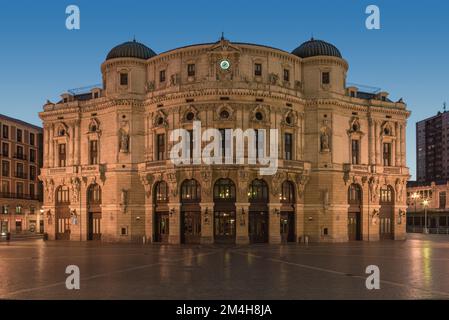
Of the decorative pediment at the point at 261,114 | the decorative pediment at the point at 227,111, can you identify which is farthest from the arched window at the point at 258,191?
the decorative pediment at the point at 227,111

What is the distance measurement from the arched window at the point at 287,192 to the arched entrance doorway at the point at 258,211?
2.97 meters

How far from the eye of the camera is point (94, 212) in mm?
70125

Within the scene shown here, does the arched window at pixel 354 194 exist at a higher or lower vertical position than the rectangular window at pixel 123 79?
lower

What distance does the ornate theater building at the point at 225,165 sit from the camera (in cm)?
6109

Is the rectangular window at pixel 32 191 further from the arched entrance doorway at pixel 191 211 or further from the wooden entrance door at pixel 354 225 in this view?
the wooden entrance door at pixel 354 225

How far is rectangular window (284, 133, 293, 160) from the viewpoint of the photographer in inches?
2527

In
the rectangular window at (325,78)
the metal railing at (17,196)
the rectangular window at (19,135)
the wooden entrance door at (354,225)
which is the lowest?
the wooden entrance door at (354,225)

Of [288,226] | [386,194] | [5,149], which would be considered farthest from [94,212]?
[386,194]

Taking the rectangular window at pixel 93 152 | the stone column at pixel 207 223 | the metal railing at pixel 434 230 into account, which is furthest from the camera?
the metal railing at pixel 434 230

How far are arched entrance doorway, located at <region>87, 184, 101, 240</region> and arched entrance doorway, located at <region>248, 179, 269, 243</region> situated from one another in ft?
73.0

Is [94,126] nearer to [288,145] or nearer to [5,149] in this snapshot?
[288,145]

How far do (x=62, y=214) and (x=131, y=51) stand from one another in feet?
85.1

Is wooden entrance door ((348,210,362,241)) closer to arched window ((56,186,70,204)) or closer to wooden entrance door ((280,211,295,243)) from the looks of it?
wooden entrance door ((280,211,295,243))
